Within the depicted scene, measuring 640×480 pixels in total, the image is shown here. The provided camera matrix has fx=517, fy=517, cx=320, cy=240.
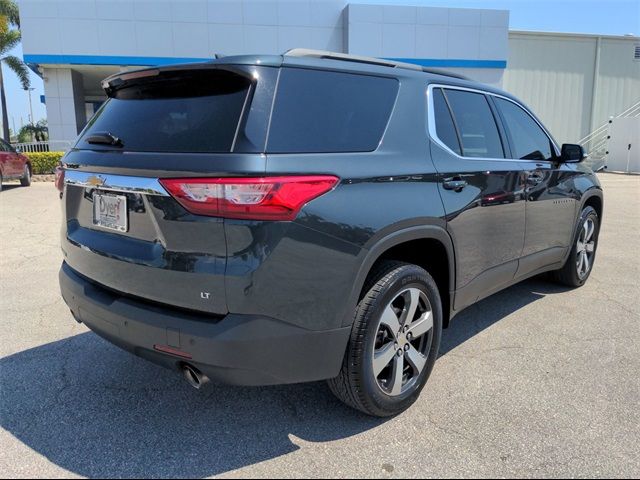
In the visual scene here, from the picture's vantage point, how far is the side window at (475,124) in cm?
342

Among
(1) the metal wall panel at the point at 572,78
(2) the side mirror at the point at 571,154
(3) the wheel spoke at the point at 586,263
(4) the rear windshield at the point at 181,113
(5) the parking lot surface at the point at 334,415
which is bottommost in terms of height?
(5) the parking lot surface at the point at 334,415

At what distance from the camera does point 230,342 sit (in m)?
2.22

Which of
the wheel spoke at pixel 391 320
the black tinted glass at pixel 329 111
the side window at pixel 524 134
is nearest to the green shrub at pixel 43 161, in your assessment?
the side window at pixel 524 134

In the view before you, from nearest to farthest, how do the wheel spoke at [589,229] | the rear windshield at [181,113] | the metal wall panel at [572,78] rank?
the rear windshield at [181,113] → the wheel spoke at [589,229] → the metal wall panel at [572,78]

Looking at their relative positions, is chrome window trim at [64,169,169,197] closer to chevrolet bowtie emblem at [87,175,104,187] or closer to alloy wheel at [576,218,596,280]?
chevrolet bowtie emblem at [87,175,104,187]

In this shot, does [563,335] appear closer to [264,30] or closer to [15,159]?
[15,159]

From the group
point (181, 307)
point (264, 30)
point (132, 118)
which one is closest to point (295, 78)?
point (132, 118)

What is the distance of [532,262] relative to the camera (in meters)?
4.23

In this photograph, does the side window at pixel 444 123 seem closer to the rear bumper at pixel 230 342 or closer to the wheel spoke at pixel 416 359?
the wheel spoke at pixel 416 359

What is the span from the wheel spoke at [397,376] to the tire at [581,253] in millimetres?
2981

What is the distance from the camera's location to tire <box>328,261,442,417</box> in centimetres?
261

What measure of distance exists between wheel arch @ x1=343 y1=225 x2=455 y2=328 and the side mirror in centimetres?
214

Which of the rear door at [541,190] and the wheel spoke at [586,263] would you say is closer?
the rear door at [541,190]

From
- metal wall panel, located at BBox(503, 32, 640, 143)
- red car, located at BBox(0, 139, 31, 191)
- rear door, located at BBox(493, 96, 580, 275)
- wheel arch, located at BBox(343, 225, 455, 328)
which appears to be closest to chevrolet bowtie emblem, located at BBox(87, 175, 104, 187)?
wheel arch, located at BBox(343, 225, 455, 328)
